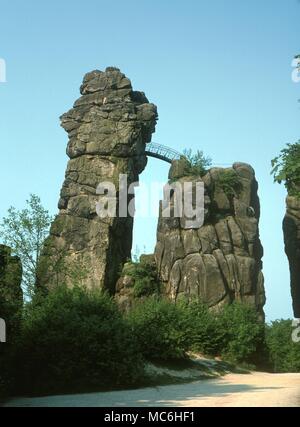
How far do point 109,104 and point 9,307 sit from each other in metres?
32.9

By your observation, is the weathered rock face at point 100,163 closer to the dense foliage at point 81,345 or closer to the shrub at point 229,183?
the shrub at point 229,183

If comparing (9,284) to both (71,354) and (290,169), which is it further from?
(290,169)

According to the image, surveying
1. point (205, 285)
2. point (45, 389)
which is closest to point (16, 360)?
A: point (45, 389)

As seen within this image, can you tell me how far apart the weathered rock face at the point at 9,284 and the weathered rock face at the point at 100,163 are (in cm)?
1626

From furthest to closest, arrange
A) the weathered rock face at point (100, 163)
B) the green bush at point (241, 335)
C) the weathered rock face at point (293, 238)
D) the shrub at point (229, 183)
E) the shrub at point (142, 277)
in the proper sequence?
the weathered rock face at point (293, 238)
the shrub at point (229, 183)
the weathered rock face at point (100, 163)
the shrub at point (142, 277)
the green bush at point (241, 335)

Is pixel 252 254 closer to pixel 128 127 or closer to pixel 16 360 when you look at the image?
pixel 128 127

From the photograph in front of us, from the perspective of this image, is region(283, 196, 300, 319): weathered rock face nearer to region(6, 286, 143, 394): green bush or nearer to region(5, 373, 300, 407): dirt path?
region(6, 286, 143, 394): green bush

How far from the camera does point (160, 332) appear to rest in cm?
2338

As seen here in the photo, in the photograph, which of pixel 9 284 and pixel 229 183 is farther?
pixel 229 183

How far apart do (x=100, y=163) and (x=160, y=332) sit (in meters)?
24.8

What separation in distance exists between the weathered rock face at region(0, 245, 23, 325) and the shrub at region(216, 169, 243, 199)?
2480 cm

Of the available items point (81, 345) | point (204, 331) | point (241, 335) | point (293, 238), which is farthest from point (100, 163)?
point (81, 345)

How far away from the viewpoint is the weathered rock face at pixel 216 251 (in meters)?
42.5

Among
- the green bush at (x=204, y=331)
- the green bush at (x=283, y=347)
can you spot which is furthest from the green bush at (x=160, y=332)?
the green bush at (x=283, y=347)
